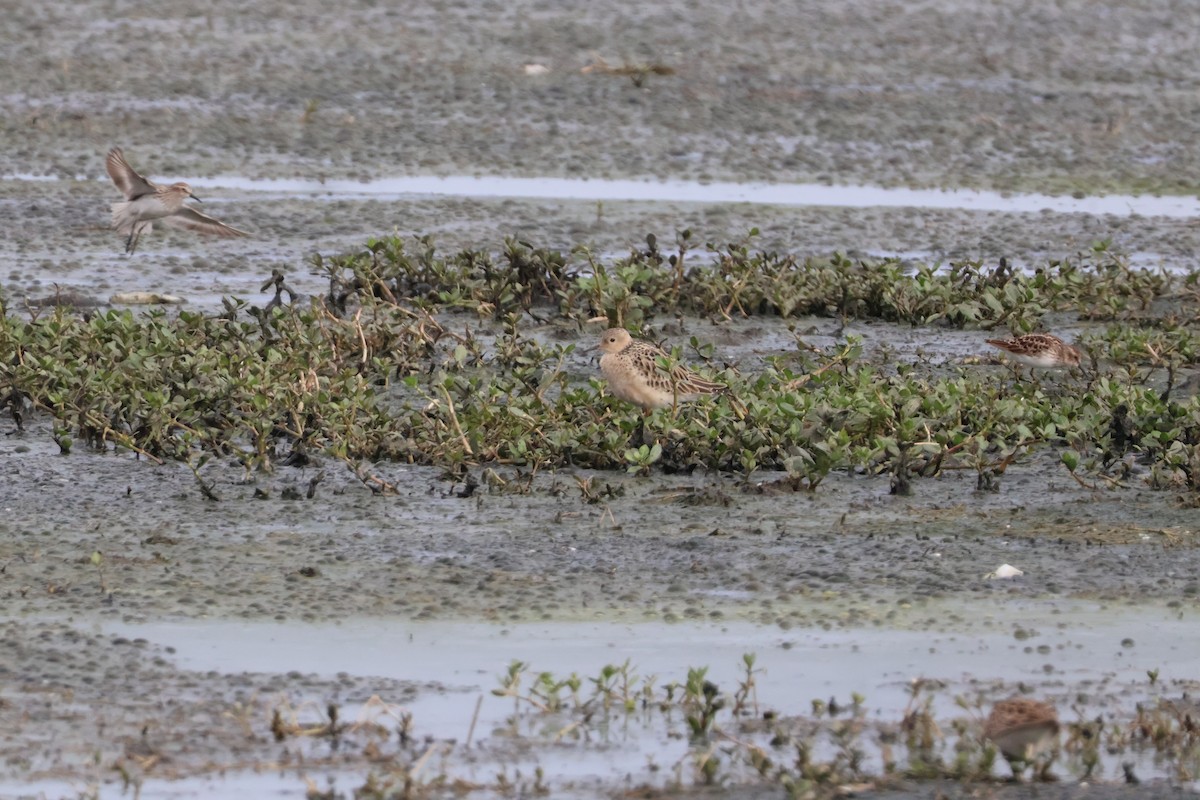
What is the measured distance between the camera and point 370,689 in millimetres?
5457

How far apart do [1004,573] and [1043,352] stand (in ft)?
8.00

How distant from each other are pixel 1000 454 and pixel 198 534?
8.93ft

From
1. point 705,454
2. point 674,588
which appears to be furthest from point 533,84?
point 674,588

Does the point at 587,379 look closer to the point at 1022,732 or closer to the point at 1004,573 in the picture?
the point at 1004,573

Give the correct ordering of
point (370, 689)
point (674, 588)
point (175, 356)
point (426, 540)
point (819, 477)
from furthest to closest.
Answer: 1. point (175, 356)
2. point (819, 477)
3. point (426, 540)
4. point (674, 588)
5. point (370, 689)

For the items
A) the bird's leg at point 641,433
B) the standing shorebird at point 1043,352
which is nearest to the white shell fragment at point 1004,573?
the bird's leg at point 641,433

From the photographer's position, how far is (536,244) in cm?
1209

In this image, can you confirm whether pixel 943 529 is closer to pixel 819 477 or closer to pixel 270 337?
pixel 819 477

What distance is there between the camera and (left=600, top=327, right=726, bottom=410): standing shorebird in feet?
26.1

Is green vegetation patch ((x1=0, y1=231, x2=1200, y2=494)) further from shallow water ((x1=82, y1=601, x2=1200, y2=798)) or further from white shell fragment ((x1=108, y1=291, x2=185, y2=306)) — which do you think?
shallow water ((x1=82, y1=601, x2=1200, y2=798))

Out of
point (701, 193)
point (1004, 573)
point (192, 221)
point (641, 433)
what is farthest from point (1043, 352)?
point (701, 193)

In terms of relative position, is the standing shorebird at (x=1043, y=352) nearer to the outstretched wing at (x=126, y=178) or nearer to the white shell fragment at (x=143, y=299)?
the white shell fragment at (x=143, y=299)

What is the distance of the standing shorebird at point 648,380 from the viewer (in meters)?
7.95

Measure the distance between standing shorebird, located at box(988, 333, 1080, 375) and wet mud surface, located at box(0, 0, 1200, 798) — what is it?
98 centimetres
